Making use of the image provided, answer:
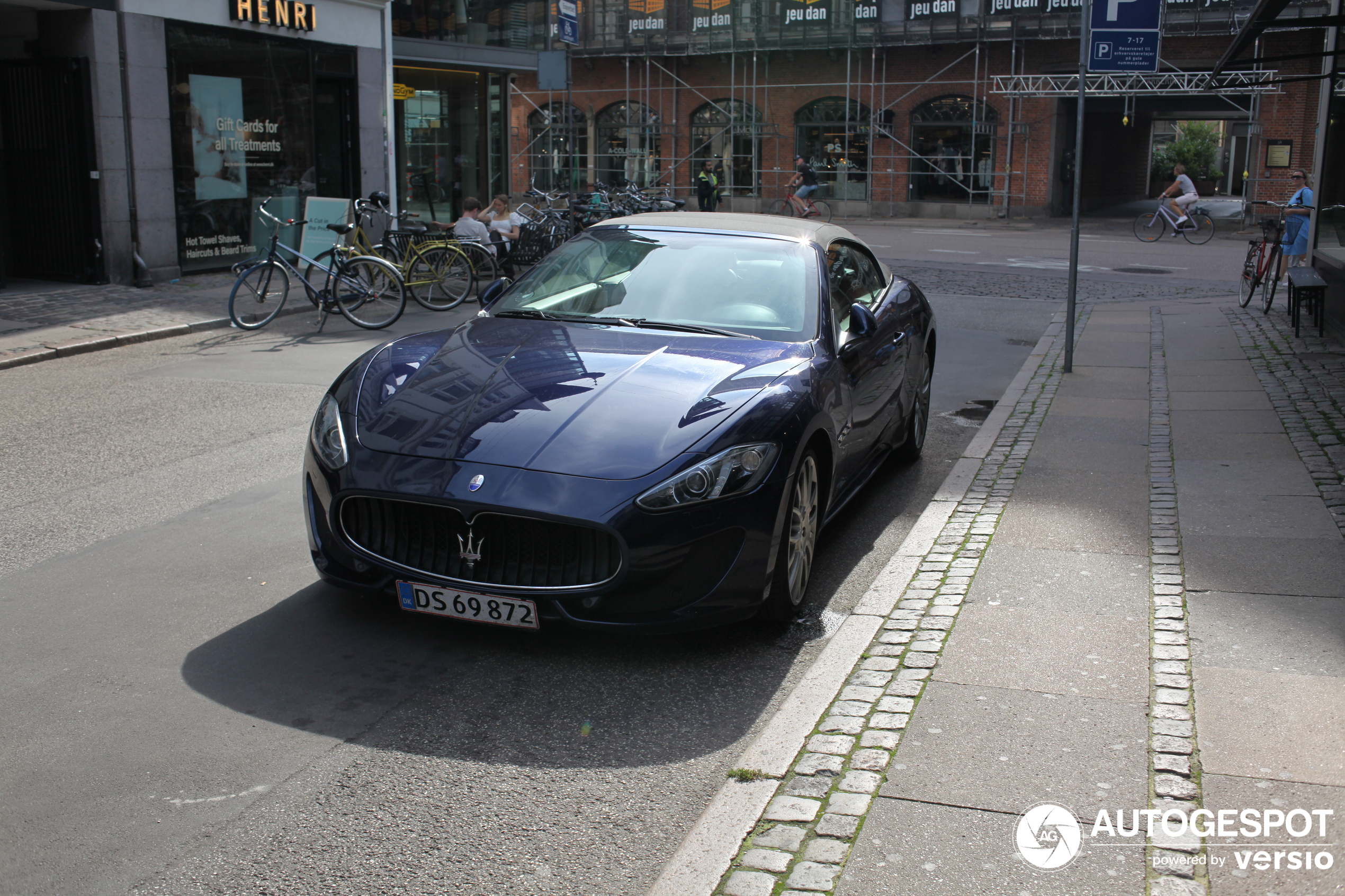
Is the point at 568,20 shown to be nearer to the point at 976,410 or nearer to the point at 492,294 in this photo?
the point at 976,410

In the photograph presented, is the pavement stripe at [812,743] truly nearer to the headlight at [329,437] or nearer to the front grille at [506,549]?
the front grille at [506,549]

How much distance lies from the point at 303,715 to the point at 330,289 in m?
9.53

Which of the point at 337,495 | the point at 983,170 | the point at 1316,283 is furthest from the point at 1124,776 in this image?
the point at 983,170

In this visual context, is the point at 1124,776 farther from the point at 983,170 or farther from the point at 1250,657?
the point at 983,170

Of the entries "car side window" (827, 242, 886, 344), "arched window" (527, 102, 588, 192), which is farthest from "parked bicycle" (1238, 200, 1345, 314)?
"arched window" (527, 102, 588, 192)

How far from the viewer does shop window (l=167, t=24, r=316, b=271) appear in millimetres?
15750

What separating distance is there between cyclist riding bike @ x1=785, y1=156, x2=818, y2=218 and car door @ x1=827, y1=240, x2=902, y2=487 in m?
28.1

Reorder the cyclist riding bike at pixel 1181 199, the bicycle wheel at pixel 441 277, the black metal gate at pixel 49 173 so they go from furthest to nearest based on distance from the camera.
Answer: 1. the cyclist riding bike at pixel 1181 199
2. the black metal gate at pixel 49 173
3. the bicycle wheel at pixel 441 277

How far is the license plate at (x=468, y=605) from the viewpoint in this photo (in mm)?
4180

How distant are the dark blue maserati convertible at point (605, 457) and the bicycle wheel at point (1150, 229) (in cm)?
2575

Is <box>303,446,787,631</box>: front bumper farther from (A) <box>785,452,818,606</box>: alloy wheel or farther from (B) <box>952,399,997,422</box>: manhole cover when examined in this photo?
(B) <box>952,399,997,422</box>: manhole cover

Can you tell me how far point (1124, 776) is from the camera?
11.5 ft

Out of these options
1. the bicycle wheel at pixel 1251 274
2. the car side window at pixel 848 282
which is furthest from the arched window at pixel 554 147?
the car side window at pixel 848 282

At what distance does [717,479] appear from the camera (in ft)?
14.1
